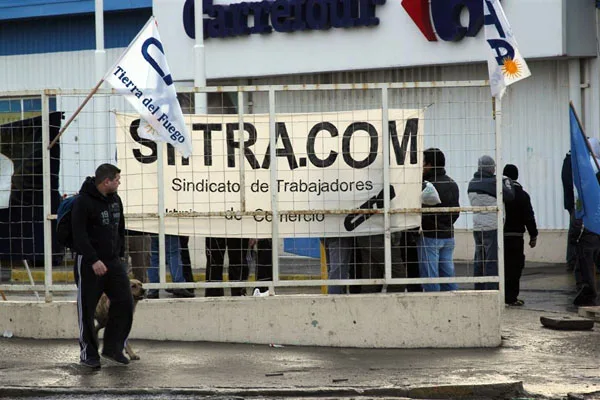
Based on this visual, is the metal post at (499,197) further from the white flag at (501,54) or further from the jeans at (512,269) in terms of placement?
the jeans at (512,269)

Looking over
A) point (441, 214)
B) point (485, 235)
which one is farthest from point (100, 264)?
point (485, 235)

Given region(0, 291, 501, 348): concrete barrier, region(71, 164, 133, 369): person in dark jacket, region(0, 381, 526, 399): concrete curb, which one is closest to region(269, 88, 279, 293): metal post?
region(0, 291, 501, 348): concrete barrier

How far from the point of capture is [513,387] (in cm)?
934

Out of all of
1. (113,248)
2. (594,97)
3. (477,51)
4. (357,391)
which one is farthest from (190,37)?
(357,391)

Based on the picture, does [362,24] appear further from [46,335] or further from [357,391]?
[357,391]

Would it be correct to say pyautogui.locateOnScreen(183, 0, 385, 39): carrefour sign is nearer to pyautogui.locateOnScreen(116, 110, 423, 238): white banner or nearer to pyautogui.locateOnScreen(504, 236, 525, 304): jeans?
pyautogui.locateOnScreen(504, 236, 525, 304): jeans

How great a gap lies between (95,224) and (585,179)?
5362 mm

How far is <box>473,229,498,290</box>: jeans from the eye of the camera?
12.3m

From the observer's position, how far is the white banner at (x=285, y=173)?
12.0 meters

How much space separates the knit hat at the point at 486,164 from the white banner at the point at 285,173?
3.30ft

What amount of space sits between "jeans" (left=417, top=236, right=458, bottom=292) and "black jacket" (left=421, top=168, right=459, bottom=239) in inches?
3.2

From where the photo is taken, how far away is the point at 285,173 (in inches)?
471

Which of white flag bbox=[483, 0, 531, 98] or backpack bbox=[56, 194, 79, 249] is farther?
white flag bbox=[483, 0, 531, 98]

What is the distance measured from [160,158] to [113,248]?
167 centimetres
